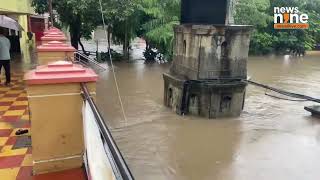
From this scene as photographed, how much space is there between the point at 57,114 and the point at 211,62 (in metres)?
5.59

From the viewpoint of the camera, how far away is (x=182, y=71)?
30.9 feet

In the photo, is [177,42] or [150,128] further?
[177,42]

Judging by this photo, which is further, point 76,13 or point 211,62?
point 76,13

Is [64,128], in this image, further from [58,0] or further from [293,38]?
[293,38]

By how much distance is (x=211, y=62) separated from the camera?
856 cm

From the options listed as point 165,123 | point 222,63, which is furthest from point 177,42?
point 165,123

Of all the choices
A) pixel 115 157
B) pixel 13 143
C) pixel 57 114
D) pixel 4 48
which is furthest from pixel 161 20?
pixel 115 157

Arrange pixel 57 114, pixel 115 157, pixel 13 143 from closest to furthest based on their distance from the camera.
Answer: pixel 115 157 → pixel 57 114 → pixel 13 143

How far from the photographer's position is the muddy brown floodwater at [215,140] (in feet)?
19.1

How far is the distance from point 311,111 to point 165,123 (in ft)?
14.0

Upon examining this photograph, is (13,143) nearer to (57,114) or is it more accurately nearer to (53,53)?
(57,114)

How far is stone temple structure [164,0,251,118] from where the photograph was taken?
850 cm

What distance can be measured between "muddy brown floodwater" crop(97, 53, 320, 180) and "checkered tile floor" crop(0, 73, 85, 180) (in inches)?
74.7

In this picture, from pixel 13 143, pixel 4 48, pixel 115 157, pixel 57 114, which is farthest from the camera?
pixel 4 48
